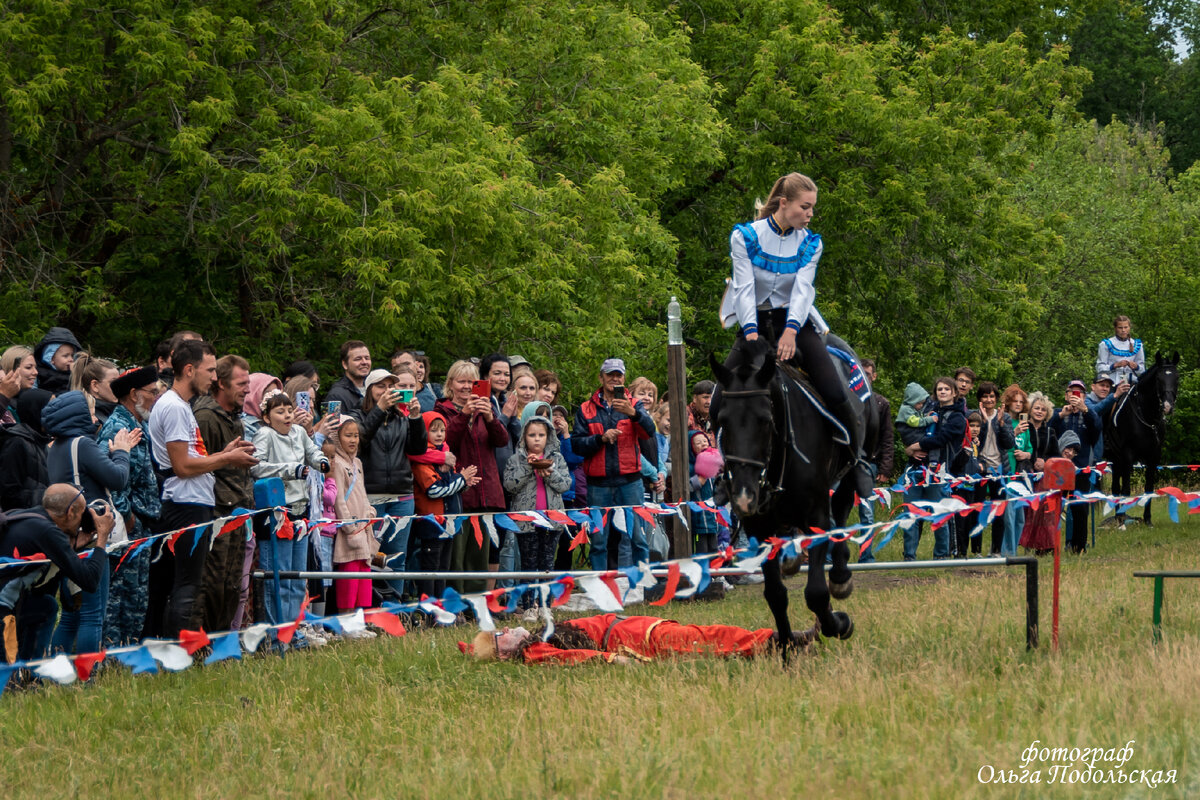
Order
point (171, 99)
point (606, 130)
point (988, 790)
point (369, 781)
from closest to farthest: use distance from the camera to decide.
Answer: point (988, 790) < point (369, 781) < point (171, 99) < point (606, 130)

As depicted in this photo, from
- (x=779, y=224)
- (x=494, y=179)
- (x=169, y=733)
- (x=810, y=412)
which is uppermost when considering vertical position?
(x=494, y=179)

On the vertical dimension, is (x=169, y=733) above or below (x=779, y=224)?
below

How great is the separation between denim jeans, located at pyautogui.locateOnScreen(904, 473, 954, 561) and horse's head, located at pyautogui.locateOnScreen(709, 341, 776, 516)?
367 inches

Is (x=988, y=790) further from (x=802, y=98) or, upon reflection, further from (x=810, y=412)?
(x=802, y=98)

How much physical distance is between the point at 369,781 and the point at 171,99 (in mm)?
13535

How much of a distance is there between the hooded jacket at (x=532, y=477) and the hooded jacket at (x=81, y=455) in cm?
463

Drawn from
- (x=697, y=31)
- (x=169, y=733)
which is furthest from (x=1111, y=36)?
(x=169, y=733)

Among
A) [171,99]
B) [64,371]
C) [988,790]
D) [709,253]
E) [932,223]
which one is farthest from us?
[709,253]

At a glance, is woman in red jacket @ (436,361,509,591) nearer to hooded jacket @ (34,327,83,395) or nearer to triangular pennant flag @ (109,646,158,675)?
hooded jacket @ (34,327,83,395)

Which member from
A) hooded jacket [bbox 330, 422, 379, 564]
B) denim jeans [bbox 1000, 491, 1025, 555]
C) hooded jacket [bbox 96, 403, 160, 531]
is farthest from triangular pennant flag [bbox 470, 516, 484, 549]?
denim jeans [bbox 1000, 491, 1025, 555]

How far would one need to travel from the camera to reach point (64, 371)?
12.0 metres

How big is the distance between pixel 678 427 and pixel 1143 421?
1076cm

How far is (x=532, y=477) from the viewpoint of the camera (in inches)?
535

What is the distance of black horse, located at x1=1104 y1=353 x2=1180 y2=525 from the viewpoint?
2089cm
